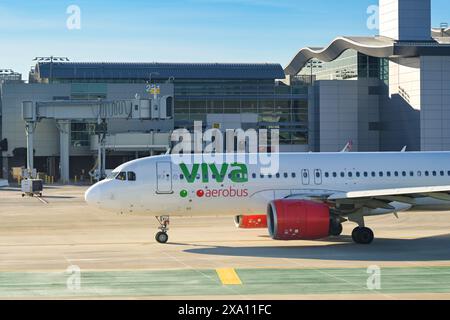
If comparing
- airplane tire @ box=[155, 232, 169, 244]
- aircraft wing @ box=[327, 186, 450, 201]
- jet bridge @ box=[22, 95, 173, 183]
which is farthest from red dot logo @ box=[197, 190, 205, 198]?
jet bridge @ box=[22, 95, 173, 183]

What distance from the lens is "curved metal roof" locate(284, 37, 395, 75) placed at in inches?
3451

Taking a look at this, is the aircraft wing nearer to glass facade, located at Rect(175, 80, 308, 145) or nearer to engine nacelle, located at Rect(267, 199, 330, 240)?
engine nacelle, located at Rect(267, 199, 330, 240)

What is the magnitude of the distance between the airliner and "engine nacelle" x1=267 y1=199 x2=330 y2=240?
12.9 inches

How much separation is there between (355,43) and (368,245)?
6410cm

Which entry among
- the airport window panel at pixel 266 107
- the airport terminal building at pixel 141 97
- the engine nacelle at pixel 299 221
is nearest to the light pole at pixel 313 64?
the airport terminal building at pixel 141 97

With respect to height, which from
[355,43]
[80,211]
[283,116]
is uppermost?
[355,43]

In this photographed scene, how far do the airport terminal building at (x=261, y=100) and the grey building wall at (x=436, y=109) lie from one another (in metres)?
0.11

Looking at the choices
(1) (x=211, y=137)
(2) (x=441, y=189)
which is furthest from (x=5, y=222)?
(1) (x=211, y=137)

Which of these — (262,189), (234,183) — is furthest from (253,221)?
(234,183)

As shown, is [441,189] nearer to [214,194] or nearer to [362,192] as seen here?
[362,192]

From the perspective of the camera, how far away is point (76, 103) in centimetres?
8444

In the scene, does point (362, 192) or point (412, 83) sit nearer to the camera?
point (362, 192)
